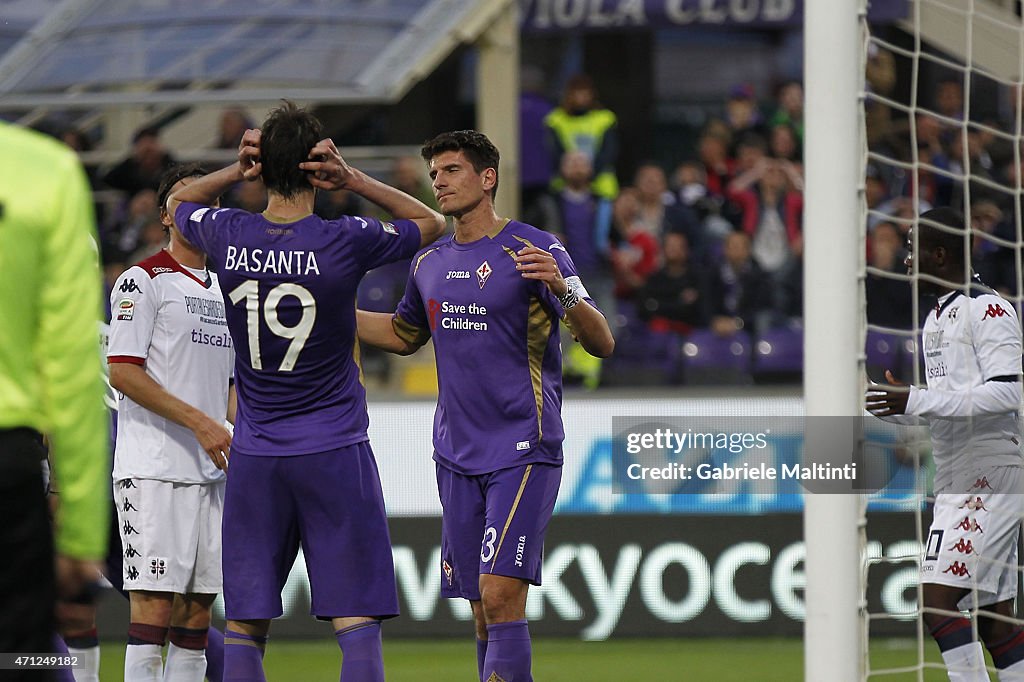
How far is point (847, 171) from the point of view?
16.1ft

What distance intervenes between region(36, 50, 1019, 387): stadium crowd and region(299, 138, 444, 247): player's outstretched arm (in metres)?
5.23

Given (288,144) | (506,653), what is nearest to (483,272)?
(288,144)

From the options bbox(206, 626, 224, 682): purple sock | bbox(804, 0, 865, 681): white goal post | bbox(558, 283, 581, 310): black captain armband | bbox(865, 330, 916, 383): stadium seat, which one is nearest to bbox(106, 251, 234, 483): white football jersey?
bbox(206, 626, 224, 682): purple sock

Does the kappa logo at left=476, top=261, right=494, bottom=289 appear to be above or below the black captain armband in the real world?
above

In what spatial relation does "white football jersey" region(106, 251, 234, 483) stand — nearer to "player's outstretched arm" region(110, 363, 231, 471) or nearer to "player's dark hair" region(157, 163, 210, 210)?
"player's outstretched arm" region(110, 363, 231, 471)

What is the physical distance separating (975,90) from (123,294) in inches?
396

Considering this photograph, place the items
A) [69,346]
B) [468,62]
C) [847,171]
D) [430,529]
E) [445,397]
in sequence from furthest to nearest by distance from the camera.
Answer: [468,62], [430,529], [445,397], [847,171], [69,346]

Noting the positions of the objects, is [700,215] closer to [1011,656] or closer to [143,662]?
[1011,656]

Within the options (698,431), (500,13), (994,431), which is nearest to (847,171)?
(994,431)

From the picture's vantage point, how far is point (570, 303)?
542 centimetres

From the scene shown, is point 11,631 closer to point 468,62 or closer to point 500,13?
point 500,13

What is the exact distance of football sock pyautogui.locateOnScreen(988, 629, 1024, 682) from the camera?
236 inches

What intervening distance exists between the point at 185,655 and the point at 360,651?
3.91ft

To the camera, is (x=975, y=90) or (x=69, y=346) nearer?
(x=69, y=346)
